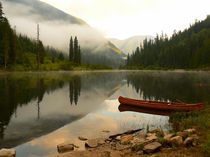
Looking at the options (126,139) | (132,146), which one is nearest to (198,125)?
(126,139)

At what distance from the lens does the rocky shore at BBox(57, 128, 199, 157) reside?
13.9 metres

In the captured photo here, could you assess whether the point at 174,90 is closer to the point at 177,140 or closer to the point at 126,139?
the point at 126,139

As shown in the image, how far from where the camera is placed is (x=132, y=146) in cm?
1514

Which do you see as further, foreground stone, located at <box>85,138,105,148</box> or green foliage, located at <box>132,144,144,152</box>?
foreground stone, located at <box>85,138,105,148</box>

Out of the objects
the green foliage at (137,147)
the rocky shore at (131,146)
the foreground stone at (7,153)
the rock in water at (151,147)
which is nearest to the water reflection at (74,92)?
the rocky shore at (131,146)

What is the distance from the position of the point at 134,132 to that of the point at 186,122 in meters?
3.98

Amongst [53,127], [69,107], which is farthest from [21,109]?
[53,127]

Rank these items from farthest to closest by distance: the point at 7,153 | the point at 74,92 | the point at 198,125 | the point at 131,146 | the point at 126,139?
the point at 74,92
the point at 198,125
the point at 126,139
the point at 131,146
the point at 7,153

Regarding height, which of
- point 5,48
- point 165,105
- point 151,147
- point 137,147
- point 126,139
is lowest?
point 126,139

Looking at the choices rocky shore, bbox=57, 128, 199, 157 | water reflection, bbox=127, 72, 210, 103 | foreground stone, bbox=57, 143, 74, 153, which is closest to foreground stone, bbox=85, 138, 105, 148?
rocky shore, bbox=57, 128, 199, 157

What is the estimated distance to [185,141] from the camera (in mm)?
13930

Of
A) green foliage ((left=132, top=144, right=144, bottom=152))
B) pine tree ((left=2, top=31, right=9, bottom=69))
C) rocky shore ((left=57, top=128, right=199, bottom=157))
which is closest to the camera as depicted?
rocky shore ((left=57, top=128, right=199, bottom=157))

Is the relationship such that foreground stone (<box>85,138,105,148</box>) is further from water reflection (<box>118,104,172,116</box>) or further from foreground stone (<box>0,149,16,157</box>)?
water reflection (<box>118,104,172,116</box>)

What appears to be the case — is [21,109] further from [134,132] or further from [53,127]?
[134,132]
